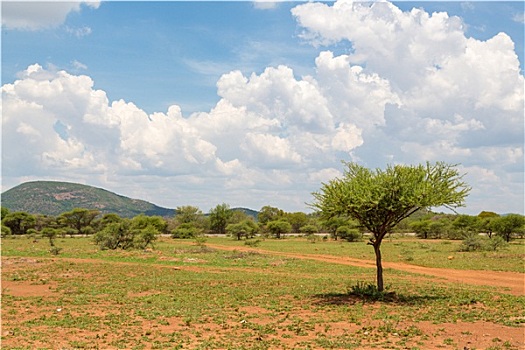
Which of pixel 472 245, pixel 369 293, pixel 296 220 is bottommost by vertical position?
pixel 369 293

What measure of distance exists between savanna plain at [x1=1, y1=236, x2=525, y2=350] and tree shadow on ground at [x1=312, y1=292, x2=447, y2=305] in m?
0.05

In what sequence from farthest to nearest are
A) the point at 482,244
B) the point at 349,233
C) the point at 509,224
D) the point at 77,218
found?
the point at 77,218
the point at 349,233
the point at 509,224
the point at 482,244

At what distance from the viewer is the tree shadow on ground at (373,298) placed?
19406 mm

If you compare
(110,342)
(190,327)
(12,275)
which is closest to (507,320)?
(190,327)

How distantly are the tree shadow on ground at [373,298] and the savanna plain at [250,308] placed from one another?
49mm

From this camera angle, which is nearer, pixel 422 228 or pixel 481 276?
pixel 481 276

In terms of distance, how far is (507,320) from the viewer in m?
15.9

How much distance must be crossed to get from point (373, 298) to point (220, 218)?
107 meters

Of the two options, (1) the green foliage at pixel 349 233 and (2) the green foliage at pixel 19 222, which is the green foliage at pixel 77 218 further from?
(1) the green foliage at pixel 349 233

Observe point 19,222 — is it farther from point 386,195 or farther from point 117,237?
point 386,195

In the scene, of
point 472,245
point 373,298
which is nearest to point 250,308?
point 373,298

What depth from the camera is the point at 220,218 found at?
126 meters

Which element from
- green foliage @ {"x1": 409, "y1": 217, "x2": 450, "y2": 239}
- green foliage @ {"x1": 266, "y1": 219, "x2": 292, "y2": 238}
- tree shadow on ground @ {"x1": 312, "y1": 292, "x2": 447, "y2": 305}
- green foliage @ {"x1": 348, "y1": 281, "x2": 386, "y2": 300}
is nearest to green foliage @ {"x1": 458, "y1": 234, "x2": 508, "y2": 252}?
tree shadow on ground @ {"x1": 312, "y1": 292, "x2": 447, "y2": 305}

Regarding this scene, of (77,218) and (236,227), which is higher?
(77,218)
